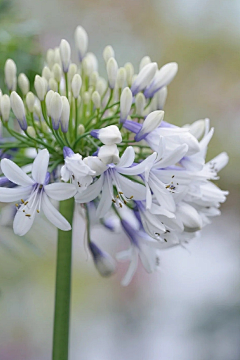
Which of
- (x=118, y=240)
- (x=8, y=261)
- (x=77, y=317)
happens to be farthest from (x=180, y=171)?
(x=77, y=317)

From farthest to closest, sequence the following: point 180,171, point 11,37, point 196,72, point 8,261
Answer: point 196,72
point 8,261
point 11,37
point 180,171

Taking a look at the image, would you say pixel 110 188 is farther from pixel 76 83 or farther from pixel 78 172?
pixel 76 83

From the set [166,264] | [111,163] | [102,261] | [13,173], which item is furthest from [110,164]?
[166,264]

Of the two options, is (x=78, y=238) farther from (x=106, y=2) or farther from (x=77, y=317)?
(x=106, y=2)

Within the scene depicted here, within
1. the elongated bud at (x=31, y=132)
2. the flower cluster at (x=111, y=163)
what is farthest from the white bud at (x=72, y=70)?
the elongated bud at (x=31, y=132)

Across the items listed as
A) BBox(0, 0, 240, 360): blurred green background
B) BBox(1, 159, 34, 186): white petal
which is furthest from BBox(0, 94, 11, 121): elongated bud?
BBox(0, 0, 240, 360): blurred green background

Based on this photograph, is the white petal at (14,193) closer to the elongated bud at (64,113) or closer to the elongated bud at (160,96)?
the elongated bud at (64,113)

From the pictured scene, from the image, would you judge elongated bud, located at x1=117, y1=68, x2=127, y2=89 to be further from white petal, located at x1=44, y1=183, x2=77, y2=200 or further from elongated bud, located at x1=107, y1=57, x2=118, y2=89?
white petal, located at x1=44, y1=183, x2=77, y2=200
